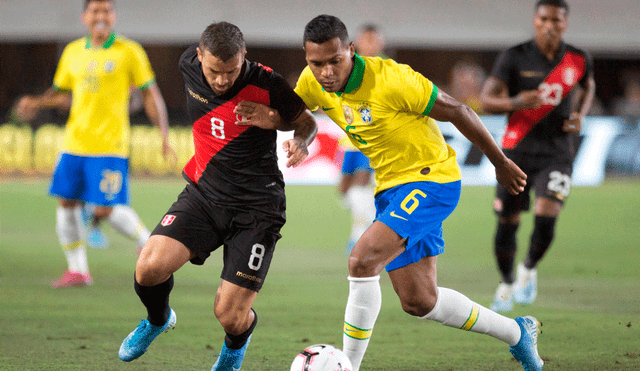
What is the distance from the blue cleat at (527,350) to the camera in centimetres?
388

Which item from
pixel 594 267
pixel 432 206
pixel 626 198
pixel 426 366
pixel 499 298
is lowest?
pixel 626 198

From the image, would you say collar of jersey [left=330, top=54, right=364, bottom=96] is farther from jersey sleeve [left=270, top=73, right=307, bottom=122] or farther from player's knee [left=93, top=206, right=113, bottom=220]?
player's knee [left=93, top=206, right=113, bottom=220]

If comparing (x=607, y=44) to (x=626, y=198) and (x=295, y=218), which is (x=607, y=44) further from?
(x=295, y=218)

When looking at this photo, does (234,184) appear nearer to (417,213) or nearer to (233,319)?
(233,319)

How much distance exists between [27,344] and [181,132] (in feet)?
36.2

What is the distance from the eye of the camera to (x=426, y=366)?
4.12 metres

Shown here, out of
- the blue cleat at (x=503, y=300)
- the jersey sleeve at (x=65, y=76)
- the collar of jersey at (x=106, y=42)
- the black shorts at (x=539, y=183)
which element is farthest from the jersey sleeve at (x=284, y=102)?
the jersey sleeve at (x=65, y=76)

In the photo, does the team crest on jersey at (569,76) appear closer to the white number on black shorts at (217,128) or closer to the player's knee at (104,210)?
the white number on black shorts at (217,128)

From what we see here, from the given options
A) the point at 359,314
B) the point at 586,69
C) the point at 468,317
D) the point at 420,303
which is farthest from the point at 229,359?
the point at 586,69

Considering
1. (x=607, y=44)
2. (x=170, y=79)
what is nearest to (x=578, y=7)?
(x=607, y=44)

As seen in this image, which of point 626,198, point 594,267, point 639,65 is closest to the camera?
point 594,267

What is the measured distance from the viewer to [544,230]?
5840mm

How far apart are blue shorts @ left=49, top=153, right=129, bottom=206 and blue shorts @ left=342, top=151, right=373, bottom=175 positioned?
8.78 ft

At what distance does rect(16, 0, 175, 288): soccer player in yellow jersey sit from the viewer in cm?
654
